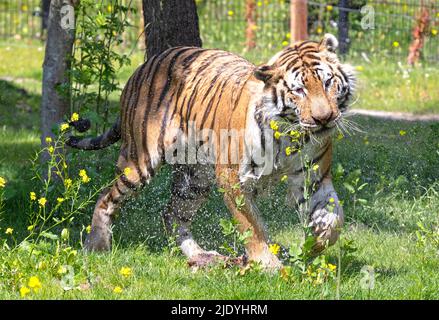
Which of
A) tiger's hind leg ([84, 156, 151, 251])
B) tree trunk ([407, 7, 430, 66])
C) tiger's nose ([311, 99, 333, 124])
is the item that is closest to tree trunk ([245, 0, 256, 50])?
tree trunk ([407, 7, 430, 66])

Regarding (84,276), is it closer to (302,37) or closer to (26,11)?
(302,37)

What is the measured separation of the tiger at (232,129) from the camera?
5.13 metres

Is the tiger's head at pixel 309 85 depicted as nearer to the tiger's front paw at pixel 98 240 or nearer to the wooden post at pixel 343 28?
the tiger's front paw at pixel 98 240

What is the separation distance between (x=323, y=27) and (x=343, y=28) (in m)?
1.16

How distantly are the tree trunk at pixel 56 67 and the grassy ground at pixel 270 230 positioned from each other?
41 centimetres

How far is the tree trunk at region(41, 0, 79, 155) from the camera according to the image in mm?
7195

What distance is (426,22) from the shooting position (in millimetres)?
12938

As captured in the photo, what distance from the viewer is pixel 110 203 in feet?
20.3

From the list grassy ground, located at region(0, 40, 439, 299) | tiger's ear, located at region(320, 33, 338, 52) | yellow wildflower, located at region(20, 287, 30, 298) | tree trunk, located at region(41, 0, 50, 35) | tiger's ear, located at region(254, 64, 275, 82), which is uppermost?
tiger's ear, located at region(320, 33, 338, 52)

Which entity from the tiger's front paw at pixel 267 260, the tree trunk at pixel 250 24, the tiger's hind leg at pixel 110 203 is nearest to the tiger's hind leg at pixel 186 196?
the tiger's hind leg at pixel 110 203

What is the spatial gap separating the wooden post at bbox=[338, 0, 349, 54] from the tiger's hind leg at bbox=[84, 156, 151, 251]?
6875mm

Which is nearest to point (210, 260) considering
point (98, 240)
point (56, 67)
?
point (98, 240)

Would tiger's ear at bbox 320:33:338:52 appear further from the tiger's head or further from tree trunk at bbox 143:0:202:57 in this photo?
tree trunk at bbox 143:0:202:57
